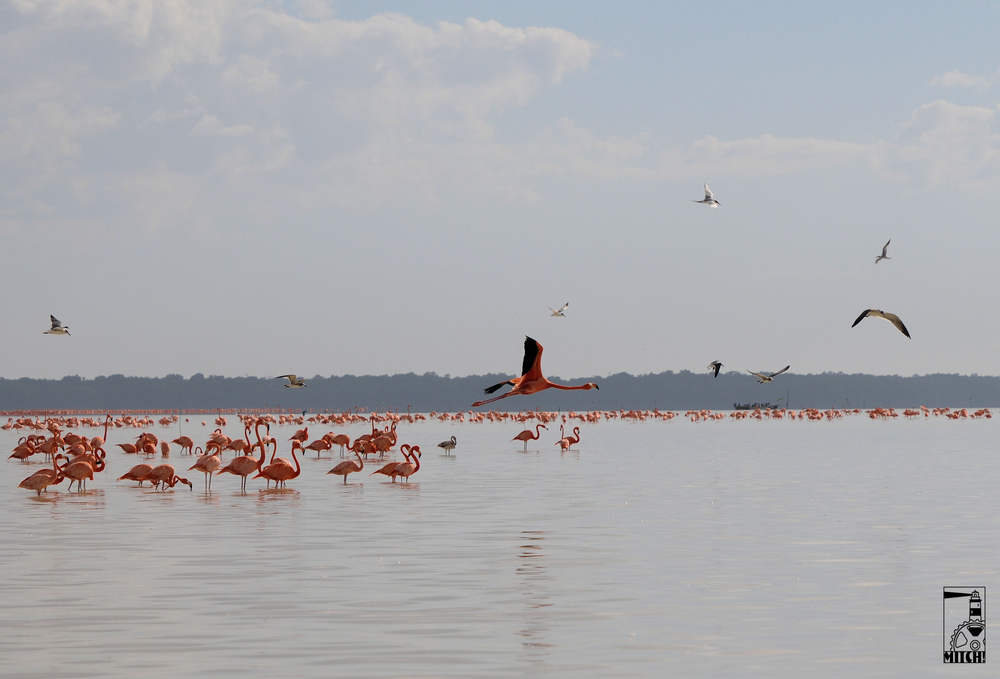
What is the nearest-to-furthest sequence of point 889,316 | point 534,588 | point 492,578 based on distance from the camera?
point 534,588
point 492,578
point 889,316

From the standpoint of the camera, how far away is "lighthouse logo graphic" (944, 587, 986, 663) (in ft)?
33.8

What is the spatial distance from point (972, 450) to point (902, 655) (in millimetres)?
39562

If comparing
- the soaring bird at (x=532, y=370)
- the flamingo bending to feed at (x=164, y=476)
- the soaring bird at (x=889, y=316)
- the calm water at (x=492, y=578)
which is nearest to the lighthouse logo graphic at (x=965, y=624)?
the calm water at (x=492, y=578)

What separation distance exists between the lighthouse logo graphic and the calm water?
203mm

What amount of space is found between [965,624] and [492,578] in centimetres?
548

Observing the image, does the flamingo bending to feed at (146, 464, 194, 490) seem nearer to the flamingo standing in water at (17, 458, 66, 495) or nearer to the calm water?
the calm water

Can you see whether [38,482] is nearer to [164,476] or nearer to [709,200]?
[164,476]

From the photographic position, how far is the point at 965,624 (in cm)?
1130

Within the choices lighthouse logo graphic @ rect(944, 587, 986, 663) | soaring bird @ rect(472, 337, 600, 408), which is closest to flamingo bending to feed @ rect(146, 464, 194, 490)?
soaring bird @ rect(472, 337, 600, 408)

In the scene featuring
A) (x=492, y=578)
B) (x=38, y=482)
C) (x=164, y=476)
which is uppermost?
(x=164, y=476)

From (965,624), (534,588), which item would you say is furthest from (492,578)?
(965,624)

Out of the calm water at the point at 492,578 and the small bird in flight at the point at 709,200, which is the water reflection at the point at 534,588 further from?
the small bird in flight at the point at 709,200

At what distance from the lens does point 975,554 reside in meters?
16.2

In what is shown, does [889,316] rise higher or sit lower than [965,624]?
higher
